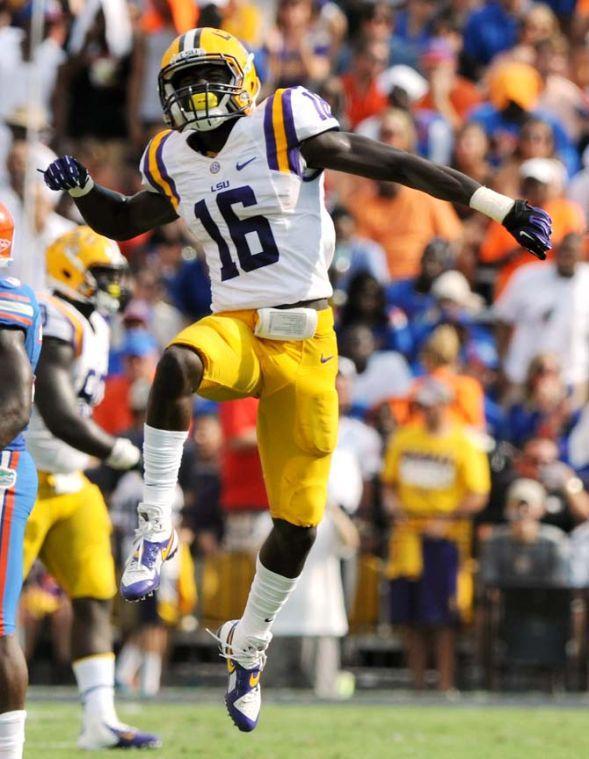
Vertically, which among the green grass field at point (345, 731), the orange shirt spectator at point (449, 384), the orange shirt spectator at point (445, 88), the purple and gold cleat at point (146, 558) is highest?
the orange shirt spectator at point (445, 88)

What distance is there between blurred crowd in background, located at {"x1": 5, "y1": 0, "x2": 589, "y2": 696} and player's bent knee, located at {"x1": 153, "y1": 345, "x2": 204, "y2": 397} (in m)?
4.89

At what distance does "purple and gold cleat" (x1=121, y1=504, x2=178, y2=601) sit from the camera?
→ 235 inches

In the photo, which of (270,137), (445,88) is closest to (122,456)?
(270,137)

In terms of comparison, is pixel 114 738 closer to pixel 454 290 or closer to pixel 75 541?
pixel 75 541

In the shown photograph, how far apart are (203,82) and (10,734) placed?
91.9 inches

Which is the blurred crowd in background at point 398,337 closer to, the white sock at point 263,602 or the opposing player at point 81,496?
the opposing player at point 81,496

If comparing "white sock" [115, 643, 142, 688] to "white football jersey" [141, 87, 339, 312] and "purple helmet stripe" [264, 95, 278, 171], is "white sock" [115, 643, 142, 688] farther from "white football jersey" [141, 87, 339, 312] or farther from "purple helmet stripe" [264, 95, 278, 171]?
"purple helmet stripe" [264, 95, 278, 171]

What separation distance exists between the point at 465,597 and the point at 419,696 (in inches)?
29.6

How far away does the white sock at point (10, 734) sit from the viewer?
5613mm

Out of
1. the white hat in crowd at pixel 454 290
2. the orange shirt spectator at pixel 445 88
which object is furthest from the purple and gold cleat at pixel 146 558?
the orange shirt spectator at pixel 445 88

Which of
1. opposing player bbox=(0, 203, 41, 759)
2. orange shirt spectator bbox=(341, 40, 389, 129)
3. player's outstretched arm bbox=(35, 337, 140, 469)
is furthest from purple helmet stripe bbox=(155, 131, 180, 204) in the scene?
orange shirt spectator bbox=(341, 40, 389, 129)

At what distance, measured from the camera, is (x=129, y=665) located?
11102 mm

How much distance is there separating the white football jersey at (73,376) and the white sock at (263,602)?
1.32 m

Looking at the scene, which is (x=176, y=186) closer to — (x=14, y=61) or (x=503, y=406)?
(x=503, y=406)
